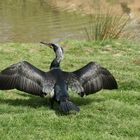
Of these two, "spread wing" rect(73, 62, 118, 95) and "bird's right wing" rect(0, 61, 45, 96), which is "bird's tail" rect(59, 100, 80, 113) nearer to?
"bird's right wing" rect(0, 61, 45, 96)

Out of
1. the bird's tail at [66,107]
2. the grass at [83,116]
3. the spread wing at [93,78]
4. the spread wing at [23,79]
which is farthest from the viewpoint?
the spread wing at [93,78]

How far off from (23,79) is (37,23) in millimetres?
18005

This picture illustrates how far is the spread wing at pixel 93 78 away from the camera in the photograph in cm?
818

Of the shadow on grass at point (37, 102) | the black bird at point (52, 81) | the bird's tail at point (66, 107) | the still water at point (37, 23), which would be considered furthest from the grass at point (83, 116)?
the still water at point (37, 23)

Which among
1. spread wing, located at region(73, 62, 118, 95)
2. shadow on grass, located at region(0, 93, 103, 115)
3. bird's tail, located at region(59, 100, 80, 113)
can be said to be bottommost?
shadow on grass, located at region(0, 93, 103, 115)

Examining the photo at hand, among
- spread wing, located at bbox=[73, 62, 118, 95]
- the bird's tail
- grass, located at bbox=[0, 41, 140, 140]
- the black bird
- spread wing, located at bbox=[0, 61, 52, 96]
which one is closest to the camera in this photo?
grass, located at bbox=[0, 41, 140, 140]

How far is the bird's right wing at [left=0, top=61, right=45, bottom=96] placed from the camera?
7.92 m

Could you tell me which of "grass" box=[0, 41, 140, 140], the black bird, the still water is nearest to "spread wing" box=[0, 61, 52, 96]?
the black bird

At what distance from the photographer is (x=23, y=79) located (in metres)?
7.96

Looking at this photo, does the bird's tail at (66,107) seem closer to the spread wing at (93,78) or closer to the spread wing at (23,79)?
the spread wing at (23,79)

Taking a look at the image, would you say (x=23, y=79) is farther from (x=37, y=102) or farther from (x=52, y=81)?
(x=37, y=102)

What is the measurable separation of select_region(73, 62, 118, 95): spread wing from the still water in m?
12.2

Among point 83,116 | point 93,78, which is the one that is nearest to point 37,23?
point 93,78

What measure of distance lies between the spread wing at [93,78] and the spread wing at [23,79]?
26.4 inches
